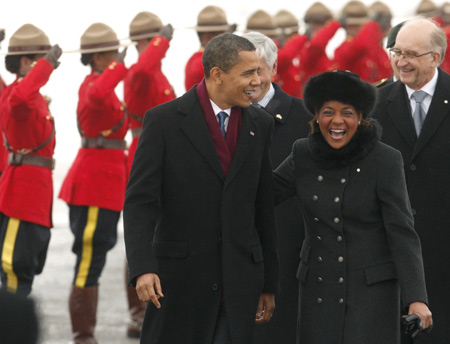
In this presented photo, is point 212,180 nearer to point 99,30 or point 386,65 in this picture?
point 99,30

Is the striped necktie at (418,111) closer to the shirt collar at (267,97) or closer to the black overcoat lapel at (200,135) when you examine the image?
the shirt collar at (267,97)

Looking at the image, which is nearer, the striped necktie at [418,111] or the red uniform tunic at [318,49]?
the striped necktie at [418,111]

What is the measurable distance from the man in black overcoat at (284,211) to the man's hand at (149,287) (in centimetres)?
104

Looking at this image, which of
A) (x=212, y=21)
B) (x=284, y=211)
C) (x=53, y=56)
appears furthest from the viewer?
(x=212, y=21)

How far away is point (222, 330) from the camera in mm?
4070

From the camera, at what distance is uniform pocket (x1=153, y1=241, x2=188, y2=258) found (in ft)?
13.2

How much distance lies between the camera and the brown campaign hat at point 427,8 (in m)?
→ 12.7

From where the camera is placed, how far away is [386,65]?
11703mm

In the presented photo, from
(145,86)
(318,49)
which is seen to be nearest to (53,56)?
(145,86)

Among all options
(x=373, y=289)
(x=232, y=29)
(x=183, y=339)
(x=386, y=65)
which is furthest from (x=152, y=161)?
(x=386, y=65)

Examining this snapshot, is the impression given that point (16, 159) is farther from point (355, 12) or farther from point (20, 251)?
point (355, 12)

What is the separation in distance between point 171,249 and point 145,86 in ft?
11.7

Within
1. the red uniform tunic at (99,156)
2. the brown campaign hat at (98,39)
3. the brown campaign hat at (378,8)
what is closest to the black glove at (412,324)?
the red uniform tunic at (99,156)

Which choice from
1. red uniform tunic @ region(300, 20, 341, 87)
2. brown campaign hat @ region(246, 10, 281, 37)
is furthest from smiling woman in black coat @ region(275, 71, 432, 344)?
red uniform tunic @ region(300, 20, 341, 87)
